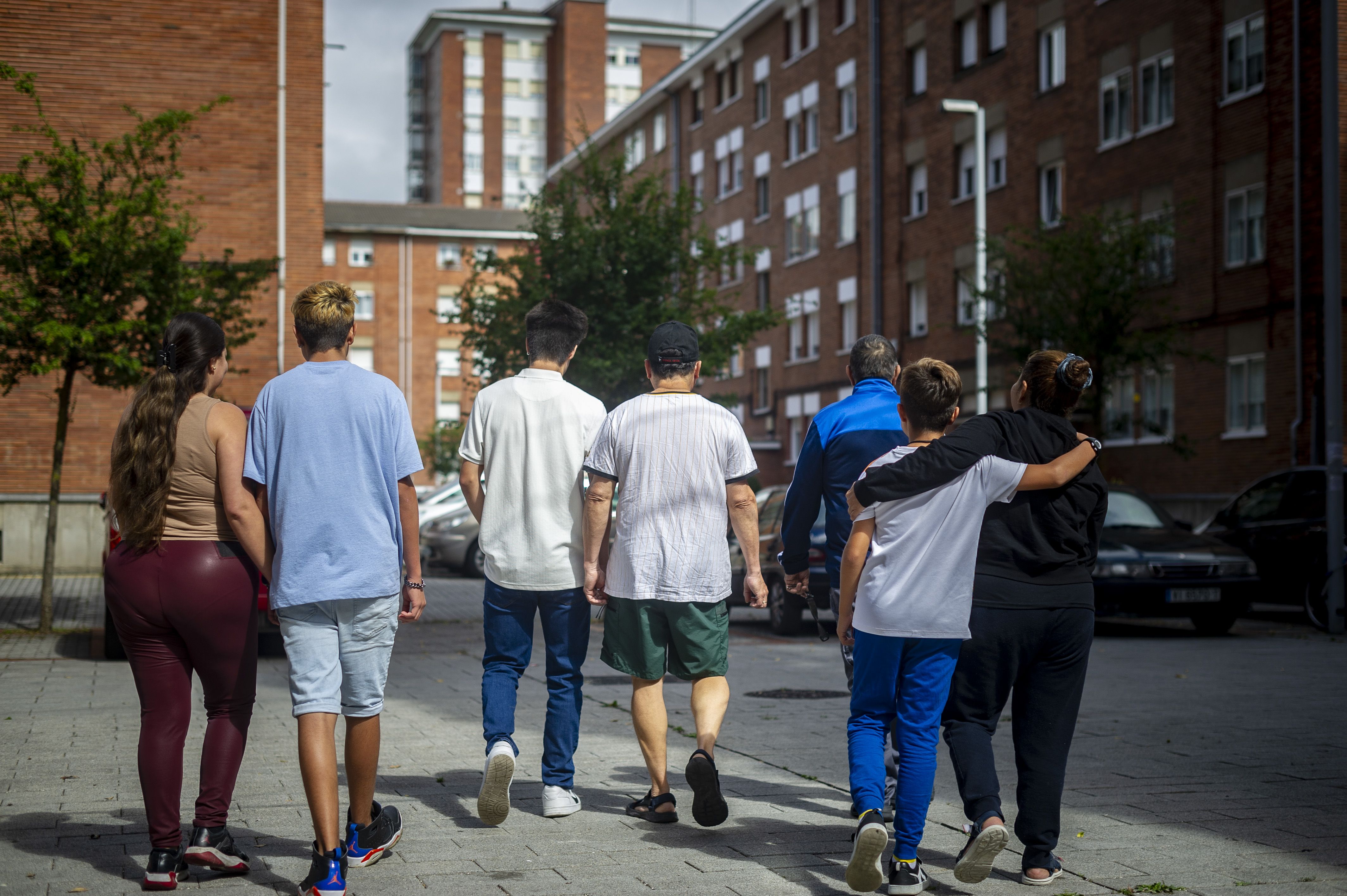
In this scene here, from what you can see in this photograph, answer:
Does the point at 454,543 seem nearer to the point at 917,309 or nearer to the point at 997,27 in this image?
the point at 917,309

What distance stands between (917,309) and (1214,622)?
937 inches

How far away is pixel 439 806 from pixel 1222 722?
480 cm

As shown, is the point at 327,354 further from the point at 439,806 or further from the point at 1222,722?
the point at 1222,722

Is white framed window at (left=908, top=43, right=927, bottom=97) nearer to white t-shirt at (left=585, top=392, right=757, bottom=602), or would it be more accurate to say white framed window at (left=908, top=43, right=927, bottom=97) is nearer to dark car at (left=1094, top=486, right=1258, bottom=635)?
dark car at (left=1094, top=486, right=1258, bottom=635)

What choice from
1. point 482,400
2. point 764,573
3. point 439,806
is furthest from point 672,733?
point 764,573

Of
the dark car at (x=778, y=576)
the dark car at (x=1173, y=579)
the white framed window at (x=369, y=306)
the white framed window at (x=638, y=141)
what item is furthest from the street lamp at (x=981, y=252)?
the white framed window at (x=369, y=306)

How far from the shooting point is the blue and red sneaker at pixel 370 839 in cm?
507

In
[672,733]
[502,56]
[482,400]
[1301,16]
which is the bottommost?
[672,733]

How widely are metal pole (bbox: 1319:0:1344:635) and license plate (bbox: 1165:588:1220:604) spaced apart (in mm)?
1287

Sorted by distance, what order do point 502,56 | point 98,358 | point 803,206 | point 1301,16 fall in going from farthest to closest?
1. point 502,56
2. point 803,206
3. point 1301,16
4. point 98,358

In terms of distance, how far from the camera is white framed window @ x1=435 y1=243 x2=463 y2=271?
221ft

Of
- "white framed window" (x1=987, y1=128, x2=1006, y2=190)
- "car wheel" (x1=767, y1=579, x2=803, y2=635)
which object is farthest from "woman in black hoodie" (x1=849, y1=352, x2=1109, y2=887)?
"white framed window" (x1=987, y1=128, x2=1006, y2=190)

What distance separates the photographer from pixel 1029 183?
108ft

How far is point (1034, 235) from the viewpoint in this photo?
2505cm
